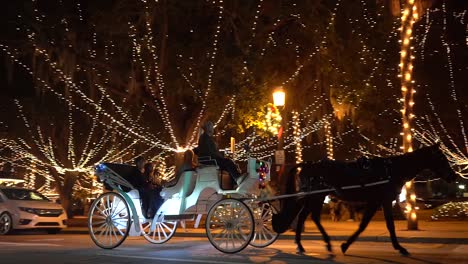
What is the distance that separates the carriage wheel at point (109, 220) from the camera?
12.3m

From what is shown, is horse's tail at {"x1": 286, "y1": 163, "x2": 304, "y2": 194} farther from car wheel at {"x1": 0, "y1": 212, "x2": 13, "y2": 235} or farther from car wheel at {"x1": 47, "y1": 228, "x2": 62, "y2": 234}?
car wheel at {"x1": 47, "y1": 228, "x2": 62, "y2": 234}

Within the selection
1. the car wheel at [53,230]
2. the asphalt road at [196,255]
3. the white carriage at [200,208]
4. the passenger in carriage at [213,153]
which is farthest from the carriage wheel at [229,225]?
the car wheel at [53,230]

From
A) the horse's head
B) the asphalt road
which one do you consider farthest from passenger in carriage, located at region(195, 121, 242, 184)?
the horse's head

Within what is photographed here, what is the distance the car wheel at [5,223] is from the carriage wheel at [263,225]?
9661 mm

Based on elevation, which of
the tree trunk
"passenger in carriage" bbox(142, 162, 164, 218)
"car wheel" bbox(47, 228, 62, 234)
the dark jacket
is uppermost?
the tree trunk

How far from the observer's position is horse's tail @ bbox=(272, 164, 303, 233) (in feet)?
37.4

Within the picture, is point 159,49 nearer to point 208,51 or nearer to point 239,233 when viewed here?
point 208,51

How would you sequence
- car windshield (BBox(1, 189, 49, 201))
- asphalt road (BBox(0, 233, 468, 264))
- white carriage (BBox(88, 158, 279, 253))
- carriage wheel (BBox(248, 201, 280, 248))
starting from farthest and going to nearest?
car windshield (BBox(1, 189, 49, 201)) → carriage wheel (BBox(248, 201, 280, 248)) → white carriage (BBox(88, 158, 279, 253)) → asphalt road (BBox(0, 233, 468, 264))

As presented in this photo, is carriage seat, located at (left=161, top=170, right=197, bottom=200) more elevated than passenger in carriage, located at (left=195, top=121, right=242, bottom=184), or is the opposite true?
passenger in carriage, located at (left=195, top=121, right=242, bottom=184)

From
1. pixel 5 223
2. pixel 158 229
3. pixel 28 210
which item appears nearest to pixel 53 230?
pixel 28 210

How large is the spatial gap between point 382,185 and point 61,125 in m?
25.5

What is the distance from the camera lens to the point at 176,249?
482 inches

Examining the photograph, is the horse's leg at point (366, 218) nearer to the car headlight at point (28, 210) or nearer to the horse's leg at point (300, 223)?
the horse's leg at point (300, 223)

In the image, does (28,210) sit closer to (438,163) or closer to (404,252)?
(404,252)
